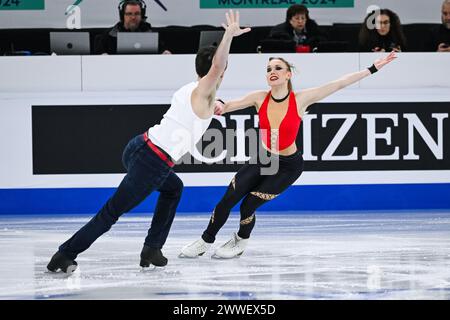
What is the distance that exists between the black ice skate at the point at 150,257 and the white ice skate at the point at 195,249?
1.69 ft

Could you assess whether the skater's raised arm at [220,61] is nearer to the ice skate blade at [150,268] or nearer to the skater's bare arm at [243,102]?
the skater's bare arm at [243,102]

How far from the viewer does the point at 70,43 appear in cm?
908

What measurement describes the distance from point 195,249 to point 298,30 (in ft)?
12.2

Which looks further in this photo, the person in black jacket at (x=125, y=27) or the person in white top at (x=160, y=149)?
the person in black jacket at (x=125, y=27)

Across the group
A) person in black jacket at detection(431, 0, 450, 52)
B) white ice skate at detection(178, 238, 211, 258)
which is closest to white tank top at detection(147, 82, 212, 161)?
white ice skate at detection(178, 238, 211, 258)

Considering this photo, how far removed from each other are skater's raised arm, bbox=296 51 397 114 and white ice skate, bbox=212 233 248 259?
3.18ft

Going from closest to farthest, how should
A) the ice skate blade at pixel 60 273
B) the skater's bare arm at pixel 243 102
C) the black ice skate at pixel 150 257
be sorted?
1. the ice skate blade at pixel 60 273
2. the black ice skate at pixel 150 257
3. the skater's bare arm at pixel 243 102

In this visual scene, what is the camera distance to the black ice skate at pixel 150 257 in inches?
233

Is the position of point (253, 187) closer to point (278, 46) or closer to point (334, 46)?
point (278, 46)

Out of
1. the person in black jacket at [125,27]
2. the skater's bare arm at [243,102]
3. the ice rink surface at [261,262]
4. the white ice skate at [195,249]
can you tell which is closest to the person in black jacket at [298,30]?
the person in black jacket at [125,27]

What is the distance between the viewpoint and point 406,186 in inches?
363
